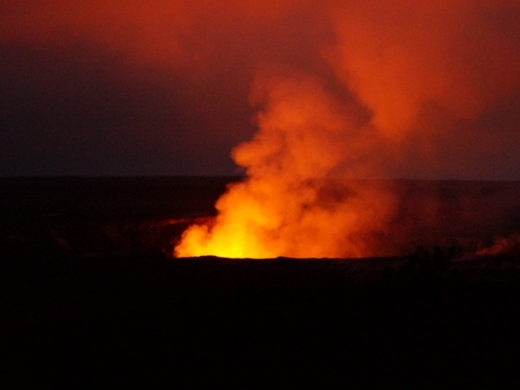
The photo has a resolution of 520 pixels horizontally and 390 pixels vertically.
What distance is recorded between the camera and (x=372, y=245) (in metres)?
28.1

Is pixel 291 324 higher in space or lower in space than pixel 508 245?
lower

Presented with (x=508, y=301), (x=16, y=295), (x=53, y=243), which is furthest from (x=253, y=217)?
(x=508, y=301)

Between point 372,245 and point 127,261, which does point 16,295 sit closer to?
point 127,261

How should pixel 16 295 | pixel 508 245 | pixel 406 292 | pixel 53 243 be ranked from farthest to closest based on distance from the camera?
pixel 53 243 → pixel 508 245 → pixel 16 295 → pixel 406 292

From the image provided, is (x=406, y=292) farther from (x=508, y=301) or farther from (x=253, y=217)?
(x=253, y=217)

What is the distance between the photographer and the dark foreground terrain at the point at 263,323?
8.89 m

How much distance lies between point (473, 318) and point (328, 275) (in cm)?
558

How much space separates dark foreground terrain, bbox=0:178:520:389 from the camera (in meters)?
8.89

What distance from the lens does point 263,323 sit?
11.5 meters

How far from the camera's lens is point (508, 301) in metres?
12.6

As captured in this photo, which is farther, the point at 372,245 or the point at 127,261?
the point at 372,245

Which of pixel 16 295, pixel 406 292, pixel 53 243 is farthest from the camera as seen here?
pixel 53 243

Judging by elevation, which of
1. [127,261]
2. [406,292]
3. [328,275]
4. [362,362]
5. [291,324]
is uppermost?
[127,261]

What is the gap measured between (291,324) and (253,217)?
13940 mm
